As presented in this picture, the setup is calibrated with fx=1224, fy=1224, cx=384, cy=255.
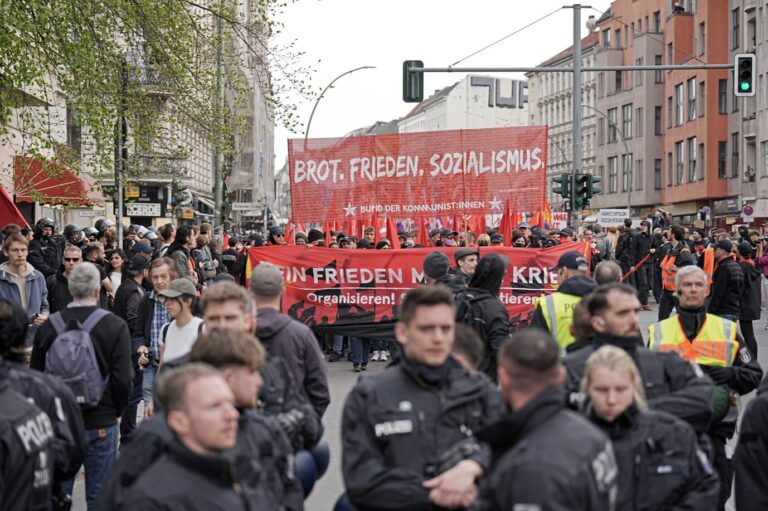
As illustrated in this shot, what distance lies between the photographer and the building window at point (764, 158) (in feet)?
173

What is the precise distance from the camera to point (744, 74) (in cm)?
2314

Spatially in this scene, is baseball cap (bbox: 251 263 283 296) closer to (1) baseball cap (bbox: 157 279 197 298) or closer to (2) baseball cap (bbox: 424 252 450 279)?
(1) baseball cap (bbox: 157 279 197 298)

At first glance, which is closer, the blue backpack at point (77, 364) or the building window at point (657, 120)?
the blue backpack at point (77, 364)

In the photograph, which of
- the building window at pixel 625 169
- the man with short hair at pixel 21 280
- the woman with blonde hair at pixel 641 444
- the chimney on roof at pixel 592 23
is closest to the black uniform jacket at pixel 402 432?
the woman with blonde hair at pixel 641 444

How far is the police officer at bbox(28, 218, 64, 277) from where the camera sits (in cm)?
1555

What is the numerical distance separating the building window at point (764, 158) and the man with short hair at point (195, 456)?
2033 inches

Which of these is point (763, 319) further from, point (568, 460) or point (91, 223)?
point (91, 223)

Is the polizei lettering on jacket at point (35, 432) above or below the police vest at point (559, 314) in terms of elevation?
below

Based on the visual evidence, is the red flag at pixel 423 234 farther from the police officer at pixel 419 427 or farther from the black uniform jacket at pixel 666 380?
the police officer at pixel 419 427

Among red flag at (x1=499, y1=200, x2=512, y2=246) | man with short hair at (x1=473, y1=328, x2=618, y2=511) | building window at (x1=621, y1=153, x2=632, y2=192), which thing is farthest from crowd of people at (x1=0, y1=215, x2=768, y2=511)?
building window at (x1=621, y1=153, x2=632, y2=192)

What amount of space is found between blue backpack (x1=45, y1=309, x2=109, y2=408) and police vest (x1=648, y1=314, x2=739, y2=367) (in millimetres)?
3310

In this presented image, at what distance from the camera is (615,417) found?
4.77 meters

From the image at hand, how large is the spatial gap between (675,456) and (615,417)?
388mm

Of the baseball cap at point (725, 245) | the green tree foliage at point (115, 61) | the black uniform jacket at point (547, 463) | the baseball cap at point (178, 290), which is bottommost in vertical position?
the black uniform jacket at point (547, 463)
